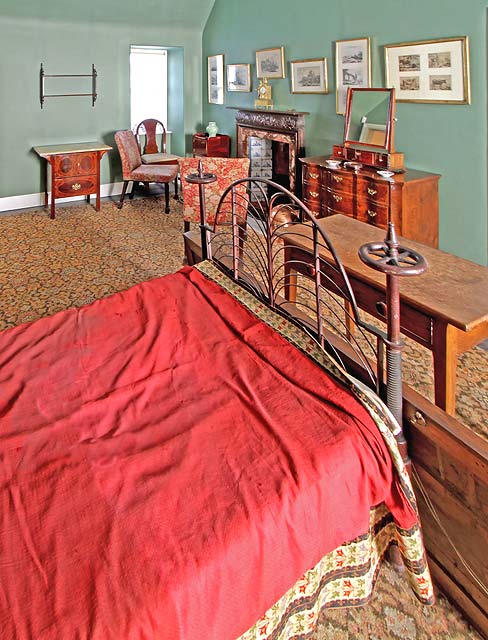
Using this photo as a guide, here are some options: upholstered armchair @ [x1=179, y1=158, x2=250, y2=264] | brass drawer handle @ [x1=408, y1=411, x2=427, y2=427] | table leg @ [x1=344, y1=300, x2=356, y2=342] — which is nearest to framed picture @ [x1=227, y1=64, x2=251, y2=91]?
upholstered armchair @ [x1=179, y1=158, x2=250, y2=264]

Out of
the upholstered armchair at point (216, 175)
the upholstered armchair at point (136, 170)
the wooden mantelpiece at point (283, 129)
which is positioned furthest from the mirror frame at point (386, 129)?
Result: the upholstered armchair at point (136, 170)

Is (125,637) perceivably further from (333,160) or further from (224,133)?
(224,133)

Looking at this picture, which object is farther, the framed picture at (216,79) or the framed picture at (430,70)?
the framed picture at (216,79)

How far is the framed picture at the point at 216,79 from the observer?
282 inches

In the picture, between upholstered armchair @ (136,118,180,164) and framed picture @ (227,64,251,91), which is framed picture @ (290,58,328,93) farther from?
upholstered armchair @ (136,118,180,164)

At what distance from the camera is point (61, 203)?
711 centimetres

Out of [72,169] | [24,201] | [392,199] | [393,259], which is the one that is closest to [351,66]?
[392,199]

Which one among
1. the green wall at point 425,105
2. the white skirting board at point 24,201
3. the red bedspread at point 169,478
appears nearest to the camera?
the red bedspread at point 169,478

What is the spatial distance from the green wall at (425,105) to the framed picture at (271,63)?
0.29 feet

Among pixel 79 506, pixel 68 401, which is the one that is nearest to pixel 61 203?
pixel 68 401

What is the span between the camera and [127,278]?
4547 mm

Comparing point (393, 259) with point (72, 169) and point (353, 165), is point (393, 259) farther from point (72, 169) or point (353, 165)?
point (72, 169)

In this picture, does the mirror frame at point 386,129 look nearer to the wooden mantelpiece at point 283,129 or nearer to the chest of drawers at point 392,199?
the chest of drawers at point 392,199

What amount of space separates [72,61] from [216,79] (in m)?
2.01
